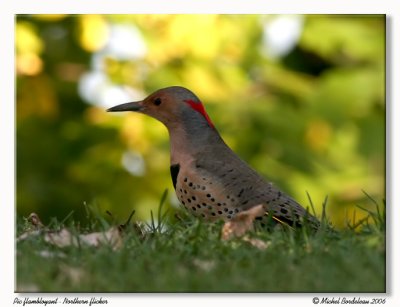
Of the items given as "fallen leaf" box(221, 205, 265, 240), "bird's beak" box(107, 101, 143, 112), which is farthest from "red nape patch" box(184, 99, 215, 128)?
"fallen leaf" box(221, 205, 265, 240)

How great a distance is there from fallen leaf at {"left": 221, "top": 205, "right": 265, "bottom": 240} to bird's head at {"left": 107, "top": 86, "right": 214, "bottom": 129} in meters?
1.85

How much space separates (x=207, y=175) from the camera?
8.58 metres

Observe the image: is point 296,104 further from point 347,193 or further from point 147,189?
point 147,189

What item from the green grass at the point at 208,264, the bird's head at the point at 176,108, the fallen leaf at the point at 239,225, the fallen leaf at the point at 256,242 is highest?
the bird's head at the point at 176,108

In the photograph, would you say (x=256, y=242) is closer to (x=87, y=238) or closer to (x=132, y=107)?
(x=87, y=238)

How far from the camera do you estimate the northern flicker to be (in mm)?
8359

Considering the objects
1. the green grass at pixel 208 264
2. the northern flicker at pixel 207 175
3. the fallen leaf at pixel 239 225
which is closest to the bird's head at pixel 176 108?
the northern flicker at pixel 207 175

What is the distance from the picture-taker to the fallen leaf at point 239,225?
732 cm

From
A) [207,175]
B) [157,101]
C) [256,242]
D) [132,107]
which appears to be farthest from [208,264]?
[132,107]

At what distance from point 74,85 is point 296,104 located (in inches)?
137

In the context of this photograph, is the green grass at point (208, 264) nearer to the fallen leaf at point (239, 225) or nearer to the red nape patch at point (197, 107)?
the fallen leaf at point (239, 225)

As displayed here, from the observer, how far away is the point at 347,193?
46.5ft

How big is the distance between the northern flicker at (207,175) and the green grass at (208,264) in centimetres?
65

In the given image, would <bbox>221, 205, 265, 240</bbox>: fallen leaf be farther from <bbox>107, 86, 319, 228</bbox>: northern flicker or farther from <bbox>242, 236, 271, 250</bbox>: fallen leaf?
<bbox>107, 86, 319, 228</bbox>: northern flicker
